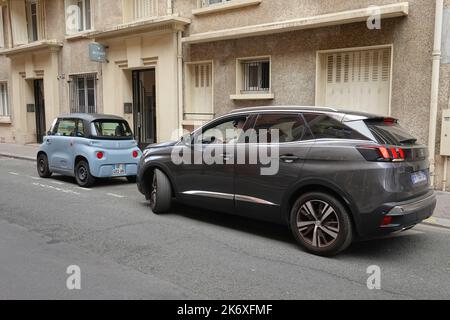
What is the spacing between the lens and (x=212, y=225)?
657 cm

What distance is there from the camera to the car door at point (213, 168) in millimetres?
6148

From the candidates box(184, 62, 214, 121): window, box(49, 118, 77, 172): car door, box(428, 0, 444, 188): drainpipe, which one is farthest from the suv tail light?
box(184, 62, 214, 121): window

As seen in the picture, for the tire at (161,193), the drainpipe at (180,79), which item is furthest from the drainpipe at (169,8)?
the tire at (161,193)

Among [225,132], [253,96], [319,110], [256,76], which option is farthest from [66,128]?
[319,110]

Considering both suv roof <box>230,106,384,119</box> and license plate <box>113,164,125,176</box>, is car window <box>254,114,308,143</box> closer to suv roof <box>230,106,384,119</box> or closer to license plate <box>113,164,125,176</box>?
suv roof <box>230,106,384,119</box>

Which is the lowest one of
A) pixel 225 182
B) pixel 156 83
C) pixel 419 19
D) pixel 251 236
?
pixel 251 236

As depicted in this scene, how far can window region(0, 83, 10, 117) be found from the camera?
21.6 m

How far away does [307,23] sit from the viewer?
32.4ft

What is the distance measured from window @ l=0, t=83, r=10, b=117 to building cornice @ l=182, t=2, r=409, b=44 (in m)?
13.3

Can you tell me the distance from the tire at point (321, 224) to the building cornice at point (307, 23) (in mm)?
5369

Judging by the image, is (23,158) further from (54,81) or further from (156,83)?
(156,83)

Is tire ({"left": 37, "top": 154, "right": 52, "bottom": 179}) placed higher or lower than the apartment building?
lower

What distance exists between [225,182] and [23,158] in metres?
11.7

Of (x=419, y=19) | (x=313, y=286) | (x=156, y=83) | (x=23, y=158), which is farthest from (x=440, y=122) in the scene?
(x=23, y=158)
